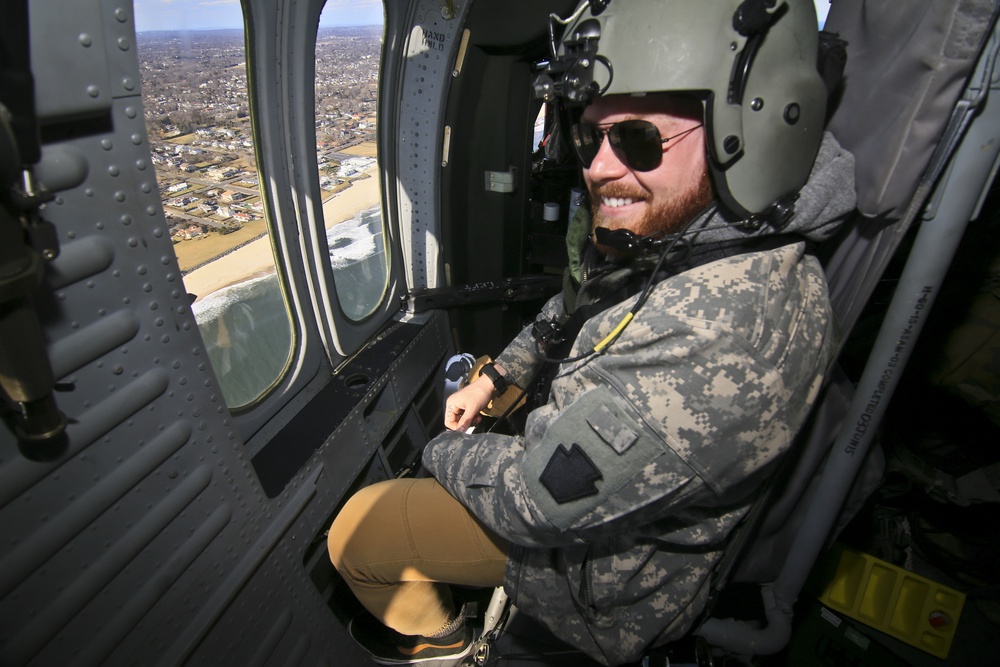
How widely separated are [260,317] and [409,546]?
1105 mm

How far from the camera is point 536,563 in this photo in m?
1.58

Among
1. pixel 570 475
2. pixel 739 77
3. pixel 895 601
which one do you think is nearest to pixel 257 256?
pixel 570 475

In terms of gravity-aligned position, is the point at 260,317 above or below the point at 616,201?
below

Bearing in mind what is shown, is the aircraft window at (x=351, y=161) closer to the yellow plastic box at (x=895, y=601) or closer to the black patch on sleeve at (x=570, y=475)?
the black patch on sleeve at (x=570, y=475)

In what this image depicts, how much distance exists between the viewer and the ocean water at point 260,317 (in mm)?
1812

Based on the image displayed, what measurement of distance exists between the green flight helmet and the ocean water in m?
1.47

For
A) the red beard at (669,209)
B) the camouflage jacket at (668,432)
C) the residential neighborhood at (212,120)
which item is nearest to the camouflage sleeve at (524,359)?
the camouflage jacket at (668,432)

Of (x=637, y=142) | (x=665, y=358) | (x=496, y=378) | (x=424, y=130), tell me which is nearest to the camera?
(x=665, y=358)

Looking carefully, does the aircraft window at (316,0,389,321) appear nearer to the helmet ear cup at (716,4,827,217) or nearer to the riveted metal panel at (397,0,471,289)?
the riveted metal panel at (397,0,471,289)

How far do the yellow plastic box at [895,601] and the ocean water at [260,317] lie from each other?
279 centimetres

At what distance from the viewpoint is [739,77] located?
113 centimetres

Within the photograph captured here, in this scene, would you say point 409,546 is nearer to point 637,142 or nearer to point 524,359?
point 524,359

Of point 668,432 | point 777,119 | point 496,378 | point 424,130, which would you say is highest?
point 777,119

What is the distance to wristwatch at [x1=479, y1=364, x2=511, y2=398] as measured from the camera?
2120mm
